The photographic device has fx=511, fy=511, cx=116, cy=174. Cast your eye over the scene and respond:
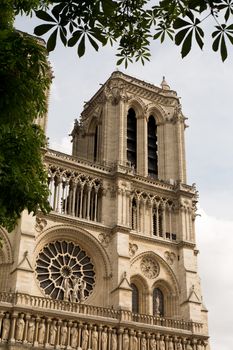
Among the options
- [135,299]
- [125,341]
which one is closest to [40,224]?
[135,299]

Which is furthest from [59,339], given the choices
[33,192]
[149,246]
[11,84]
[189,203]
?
[11,84]

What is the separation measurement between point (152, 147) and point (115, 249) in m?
8.32

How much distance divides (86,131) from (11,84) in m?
25.1

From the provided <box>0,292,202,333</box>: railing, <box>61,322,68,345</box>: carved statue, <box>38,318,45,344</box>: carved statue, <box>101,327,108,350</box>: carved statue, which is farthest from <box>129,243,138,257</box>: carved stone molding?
<box>38,318,45,344</box>: carved statue

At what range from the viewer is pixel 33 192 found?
798cm

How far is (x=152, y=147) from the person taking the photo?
30.3 metres

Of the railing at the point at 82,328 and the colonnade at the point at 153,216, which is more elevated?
the colonnade at the point at 153,216

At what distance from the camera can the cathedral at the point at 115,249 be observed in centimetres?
2109

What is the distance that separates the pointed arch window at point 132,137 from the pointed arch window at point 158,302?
23.6ft

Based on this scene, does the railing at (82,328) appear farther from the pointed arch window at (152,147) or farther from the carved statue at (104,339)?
the pointed arch window at (152,147)

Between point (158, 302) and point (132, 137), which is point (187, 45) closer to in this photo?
point (158, 302)

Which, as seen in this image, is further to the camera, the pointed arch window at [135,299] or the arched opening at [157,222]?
the arched opening at [157,222]

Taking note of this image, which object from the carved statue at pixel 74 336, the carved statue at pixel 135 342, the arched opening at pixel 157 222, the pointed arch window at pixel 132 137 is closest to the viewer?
the carved statue at pixel 74 336

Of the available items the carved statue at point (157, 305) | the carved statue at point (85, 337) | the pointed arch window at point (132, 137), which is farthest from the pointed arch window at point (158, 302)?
the pointed arch window at point (132, 137)
